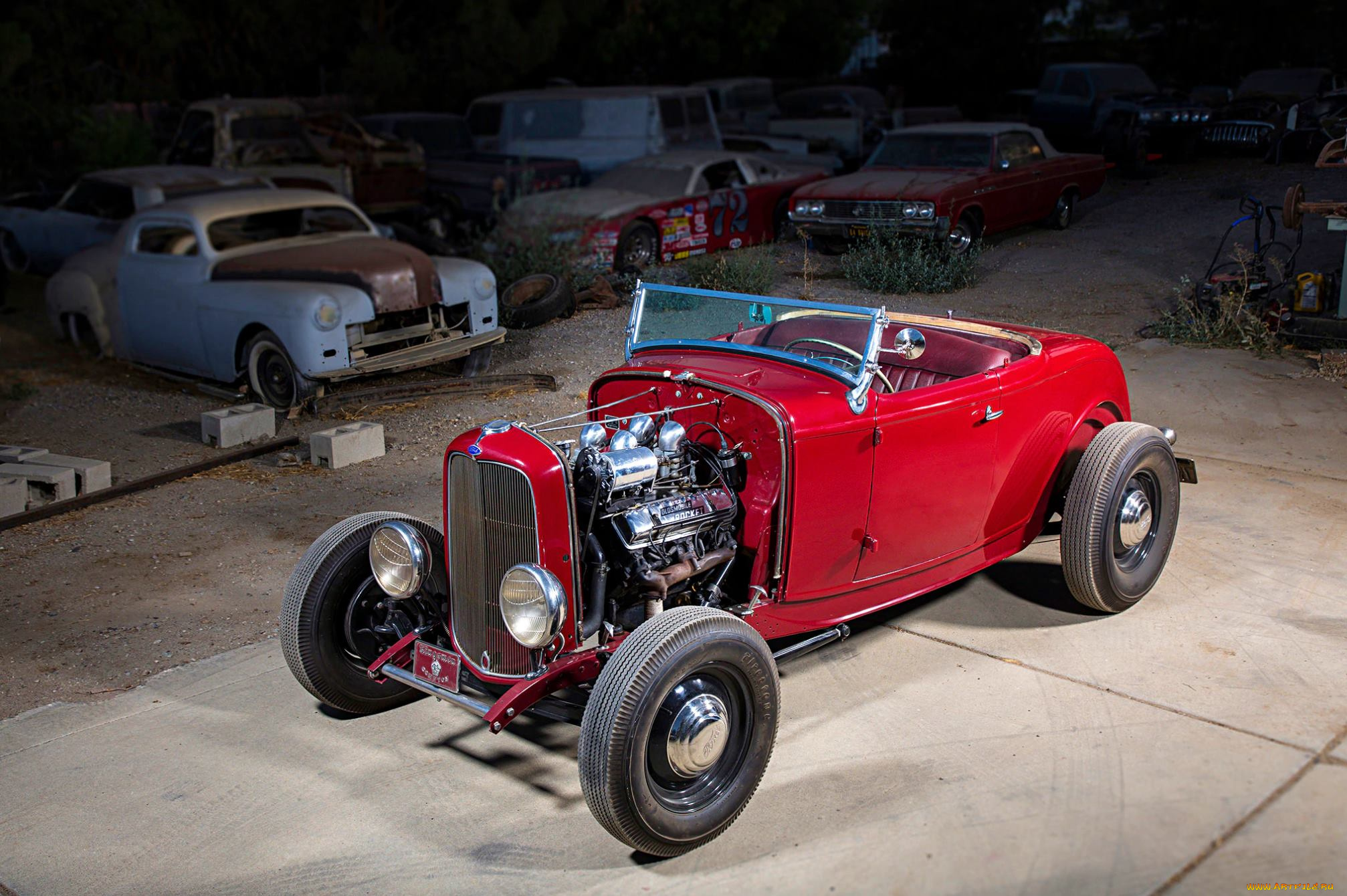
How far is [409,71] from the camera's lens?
77.5ft

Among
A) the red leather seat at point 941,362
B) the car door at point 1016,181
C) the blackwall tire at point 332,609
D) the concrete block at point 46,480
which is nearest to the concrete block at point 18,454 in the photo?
the concrete block at point 46,480

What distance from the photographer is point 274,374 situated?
8.65 meters

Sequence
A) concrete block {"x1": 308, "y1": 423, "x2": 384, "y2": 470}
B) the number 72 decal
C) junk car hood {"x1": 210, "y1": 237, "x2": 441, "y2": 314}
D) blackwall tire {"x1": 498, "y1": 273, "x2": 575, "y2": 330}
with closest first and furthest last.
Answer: concrete block {"x1": 308, "y1": 423, "x2": 384, "y2": 470}, junk car hood {"x1": 210, "y1": 237, "x2": 441, "y2": 314}, blackwall tire {"x1": 498, "y1": 273, "x2": 575, "y2": 330}, the number 72 decal

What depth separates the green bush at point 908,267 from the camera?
38.3 feet

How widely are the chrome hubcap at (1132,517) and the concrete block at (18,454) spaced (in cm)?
618

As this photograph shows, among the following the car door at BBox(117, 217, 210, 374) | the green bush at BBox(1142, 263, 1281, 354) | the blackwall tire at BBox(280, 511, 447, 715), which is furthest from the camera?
the green bush at BBox(1142, 263, 1281, 354)

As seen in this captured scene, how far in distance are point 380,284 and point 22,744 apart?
4.86 metres

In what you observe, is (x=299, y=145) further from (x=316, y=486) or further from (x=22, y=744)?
(x=22, y=744)

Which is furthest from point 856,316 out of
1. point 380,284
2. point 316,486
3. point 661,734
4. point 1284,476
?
point 380,284

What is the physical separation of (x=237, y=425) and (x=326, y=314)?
1001 mm

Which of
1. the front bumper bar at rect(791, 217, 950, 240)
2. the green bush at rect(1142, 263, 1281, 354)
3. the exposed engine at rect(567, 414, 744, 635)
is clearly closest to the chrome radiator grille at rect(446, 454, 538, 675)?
the exposed engine at rect(567, 414, 744, 635)

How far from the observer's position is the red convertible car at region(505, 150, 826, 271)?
472 inches

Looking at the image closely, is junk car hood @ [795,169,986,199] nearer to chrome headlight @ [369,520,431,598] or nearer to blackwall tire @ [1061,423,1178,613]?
blackwall tire @ [1061,423,1178,613]

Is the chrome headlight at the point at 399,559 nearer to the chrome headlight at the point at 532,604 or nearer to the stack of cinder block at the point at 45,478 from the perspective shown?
the chrome headlight at the point at 532,604
